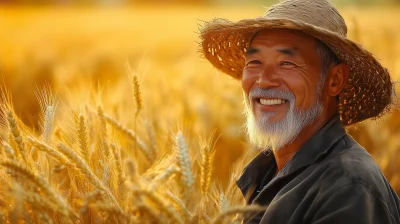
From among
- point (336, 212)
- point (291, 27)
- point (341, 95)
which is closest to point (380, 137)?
point (341, 95)

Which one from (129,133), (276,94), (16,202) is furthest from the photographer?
(129,133)

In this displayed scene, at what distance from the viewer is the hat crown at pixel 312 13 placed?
8.61 ft

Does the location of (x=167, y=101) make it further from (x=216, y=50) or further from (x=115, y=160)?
(x=115, y=160)

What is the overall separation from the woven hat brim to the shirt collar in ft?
0.76

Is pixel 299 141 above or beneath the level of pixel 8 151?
beneath

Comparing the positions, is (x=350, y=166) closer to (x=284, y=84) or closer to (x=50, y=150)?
(x=284, y=84)

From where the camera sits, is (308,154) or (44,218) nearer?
(44,218)

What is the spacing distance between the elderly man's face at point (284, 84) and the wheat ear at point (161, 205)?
32.1 inches

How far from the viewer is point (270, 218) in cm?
225

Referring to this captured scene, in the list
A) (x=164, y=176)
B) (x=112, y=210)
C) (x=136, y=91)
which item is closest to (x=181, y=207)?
(x=164, y=176)

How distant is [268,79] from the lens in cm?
264

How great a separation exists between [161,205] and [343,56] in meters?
1.19

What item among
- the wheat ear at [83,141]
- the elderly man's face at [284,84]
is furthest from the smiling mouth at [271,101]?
the wheat ear at [83,141]

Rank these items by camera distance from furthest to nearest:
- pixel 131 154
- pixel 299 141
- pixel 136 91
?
pixel 131 154 < pixel 136 91 < pixel 299 141
